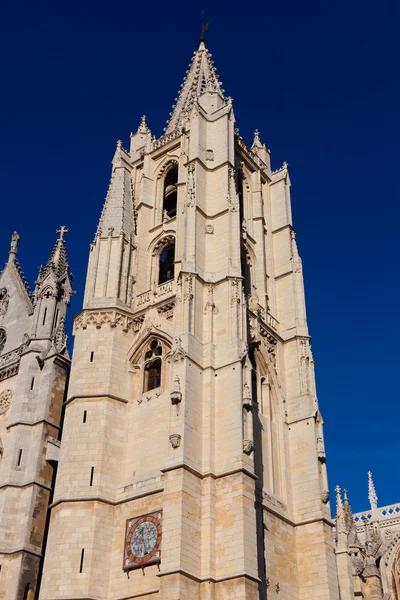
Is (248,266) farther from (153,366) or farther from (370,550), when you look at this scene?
(370,550)

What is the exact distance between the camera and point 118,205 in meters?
29.5

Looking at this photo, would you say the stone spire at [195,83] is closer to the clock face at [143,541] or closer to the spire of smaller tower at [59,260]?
the spire of smaller tower at [59,260]

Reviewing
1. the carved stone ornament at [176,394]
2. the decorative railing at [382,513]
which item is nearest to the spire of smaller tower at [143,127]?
the carved stone ornament at [176,394]

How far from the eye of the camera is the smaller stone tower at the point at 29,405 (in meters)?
23.2

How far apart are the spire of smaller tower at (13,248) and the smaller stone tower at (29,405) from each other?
320mm

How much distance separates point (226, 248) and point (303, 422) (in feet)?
21.2

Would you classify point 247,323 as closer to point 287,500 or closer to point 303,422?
point 303,422

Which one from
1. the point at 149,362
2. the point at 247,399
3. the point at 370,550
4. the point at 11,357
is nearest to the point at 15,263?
the point at 11,357

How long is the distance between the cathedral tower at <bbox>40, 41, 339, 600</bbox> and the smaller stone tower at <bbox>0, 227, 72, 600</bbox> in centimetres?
188

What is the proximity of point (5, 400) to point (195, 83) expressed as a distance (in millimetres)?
18905

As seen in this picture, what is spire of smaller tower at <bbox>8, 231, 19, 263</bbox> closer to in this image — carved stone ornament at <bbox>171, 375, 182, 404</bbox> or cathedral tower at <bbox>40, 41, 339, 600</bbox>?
cathedral tower at <bbox>40, 41, 339, 600</bbox>

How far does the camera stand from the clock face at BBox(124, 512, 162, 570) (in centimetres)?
2041

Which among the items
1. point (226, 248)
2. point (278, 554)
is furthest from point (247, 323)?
point (278, 554)

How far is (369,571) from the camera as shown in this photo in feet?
104
